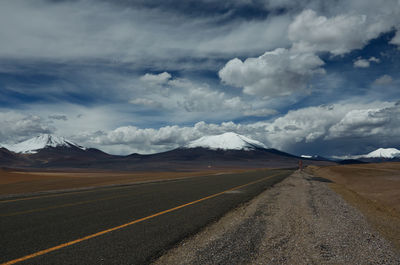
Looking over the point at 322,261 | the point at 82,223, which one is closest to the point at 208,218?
the point at 82,223

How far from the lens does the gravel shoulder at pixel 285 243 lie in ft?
20.1

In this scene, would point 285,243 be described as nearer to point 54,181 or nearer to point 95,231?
point 95,231

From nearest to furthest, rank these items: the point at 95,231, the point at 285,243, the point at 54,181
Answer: the point at 285,243, the point at 95,231, the point at 54,181

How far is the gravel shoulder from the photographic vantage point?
20.1 feet

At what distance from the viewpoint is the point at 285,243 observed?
7.36m

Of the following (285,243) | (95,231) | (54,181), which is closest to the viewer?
(285,243)

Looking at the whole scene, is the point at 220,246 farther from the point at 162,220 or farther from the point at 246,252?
the point at 162,220

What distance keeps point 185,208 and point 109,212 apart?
327 centimetres

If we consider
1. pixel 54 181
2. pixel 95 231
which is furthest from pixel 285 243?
pixel 54 181

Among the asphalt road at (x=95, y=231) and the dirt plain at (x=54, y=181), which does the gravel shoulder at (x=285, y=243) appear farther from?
the dirt plain at (x=54, y=181)

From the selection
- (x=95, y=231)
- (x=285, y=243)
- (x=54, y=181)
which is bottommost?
(x=54, y=181)

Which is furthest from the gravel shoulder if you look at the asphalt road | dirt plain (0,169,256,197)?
dirt plain (0,169,256,197)

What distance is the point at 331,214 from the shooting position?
11836 millimetres

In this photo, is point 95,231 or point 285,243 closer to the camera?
point 285,243
